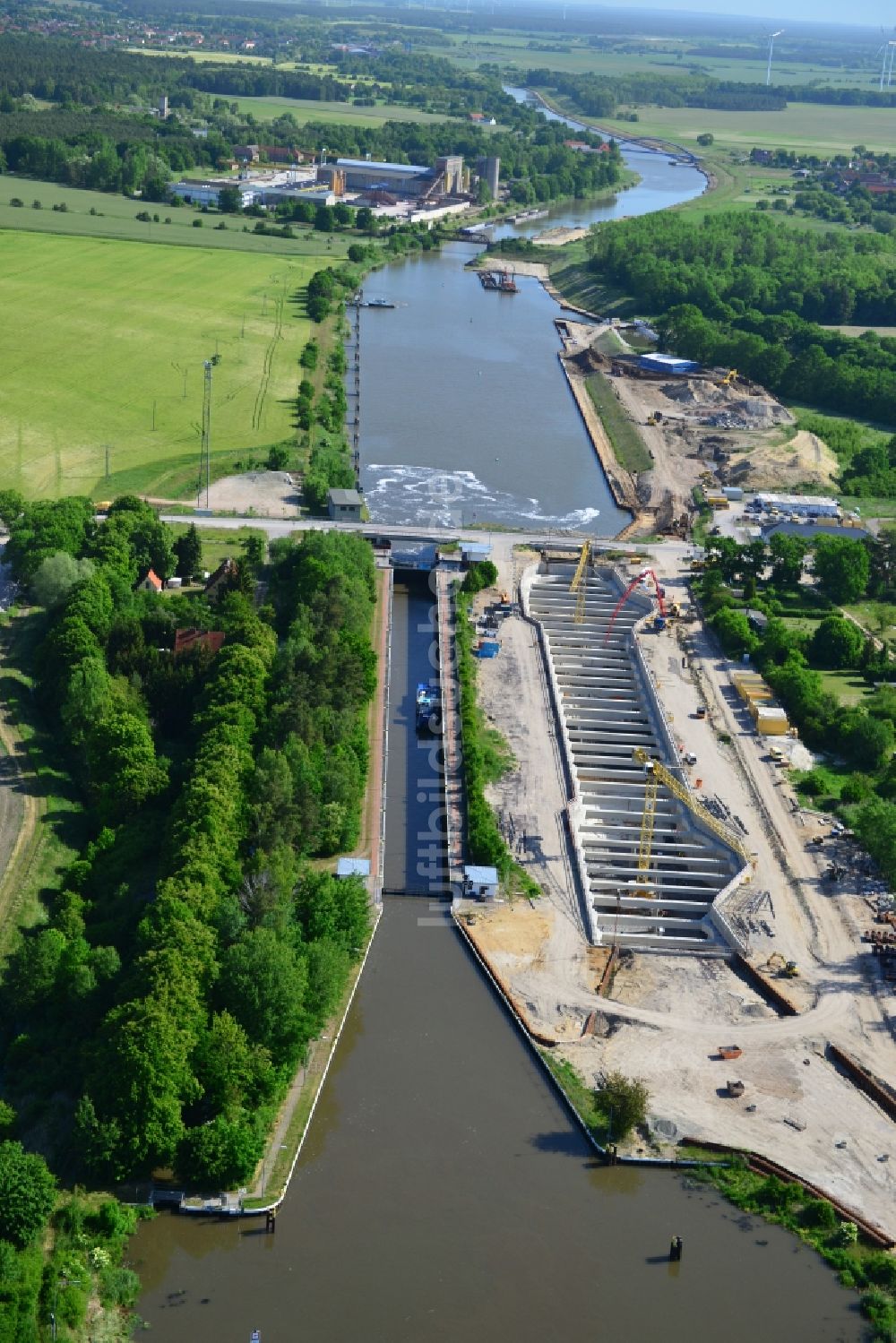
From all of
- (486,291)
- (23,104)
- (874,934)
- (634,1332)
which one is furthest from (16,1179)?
(23,104)

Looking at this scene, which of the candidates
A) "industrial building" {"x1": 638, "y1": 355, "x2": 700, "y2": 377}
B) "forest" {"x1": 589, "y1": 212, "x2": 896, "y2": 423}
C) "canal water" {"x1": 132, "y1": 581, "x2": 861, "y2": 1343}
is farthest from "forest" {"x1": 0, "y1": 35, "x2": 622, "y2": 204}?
"canal water" {"x1": 132, "y1": 581, "x2": 861, "y2": 1343}

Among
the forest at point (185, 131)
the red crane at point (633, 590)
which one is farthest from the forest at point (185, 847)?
the forest at point (185, 131)

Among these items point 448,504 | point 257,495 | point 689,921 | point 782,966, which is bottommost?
point 689,921

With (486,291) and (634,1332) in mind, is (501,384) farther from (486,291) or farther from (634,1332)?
(634,1332)

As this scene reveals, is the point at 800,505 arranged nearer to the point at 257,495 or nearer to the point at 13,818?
the point at 257,495

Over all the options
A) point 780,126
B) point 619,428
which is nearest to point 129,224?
point 619,428

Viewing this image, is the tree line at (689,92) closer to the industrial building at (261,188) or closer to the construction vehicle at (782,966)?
the industrial building at (261,188)
